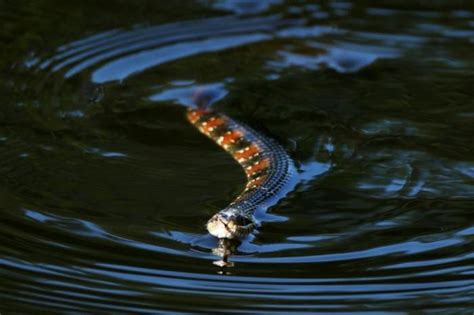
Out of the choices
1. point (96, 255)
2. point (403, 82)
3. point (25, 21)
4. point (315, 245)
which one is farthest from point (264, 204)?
point (25, 21)

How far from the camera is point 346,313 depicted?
21.3 feet

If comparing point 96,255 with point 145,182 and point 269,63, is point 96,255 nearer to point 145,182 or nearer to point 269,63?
point 145,182

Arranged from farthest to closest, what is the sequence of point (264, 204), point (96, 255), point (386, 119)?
point (386, 119), point (264, 204), point (96, 255)

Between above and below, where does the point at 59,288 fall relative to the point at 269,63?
below

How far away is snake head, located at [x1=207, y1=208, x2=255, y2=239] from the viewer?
24.4ft

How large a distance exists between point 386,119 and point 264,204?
7.35ft

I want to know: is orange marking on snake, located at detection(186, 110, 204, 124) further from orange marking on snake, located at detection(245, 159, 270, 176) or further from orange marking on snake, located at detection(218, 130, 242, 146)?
orange marking on snake, located at detection(245, 159, 270, 176)


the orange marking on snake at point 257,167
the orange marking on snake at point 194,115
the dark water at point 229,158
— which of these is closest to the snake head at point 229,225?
the dark water at point 229,158

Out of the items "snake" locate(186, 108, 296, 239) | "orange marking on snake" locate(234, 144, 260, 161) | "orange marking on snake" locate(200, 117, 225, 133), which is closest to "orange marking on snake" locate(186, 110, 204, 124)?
"snake" locate(186, 108, 296, 239)

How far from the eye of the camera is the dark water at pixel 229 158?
22.3 feet

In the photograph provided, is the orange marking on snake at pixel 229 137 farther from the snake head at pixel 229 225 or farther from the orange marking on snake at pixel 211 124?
the snake head at pixel 229 225

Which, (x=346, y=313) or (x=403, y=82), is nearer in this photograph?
(x=346, y=313)

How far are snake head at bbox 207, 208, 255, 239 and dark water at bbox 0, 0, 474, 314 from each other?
0.11 meters

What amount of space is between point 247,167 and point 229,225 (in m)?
1.72
